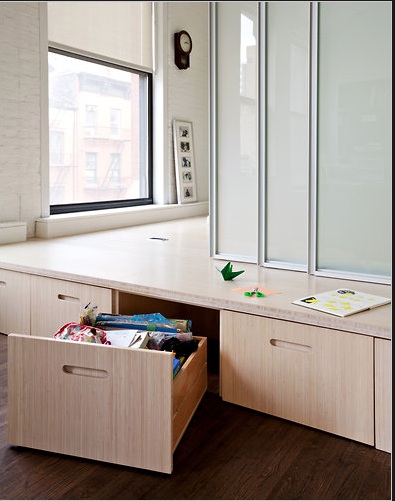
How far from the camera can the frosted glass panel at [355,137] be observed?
1999mm

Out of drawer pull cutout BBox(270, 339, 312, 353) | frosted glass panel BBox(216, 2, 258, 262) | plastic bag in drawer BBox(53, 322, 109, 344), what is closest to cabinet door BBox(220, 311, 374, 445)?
drawer pull cutout BBox(270, 339, 312, 353)

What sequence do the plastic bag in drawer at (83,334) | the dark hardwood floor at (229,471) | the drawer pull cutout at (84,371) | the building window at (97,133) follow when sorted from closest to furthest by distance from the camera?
the dark hardwood floor at (229,471) → the drawer pull cutout at (84,371) → the plastic bag in drawer at (83,334) → the building window at (97,133)

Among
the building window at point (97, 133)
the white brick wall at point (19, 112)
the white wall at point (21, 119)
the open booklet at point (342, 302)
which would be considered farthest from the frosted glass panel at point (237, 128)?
the building window at point (97, 133)

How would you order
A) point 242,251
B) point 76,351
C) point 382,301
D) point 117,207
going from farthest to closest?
point 117,207, point 242,251, point 382,301, point 76,351

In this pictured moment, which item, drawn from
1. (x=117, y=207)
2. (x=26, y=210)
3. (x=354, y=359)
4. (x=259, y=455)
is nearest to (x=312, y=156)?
(x=354, y=359)

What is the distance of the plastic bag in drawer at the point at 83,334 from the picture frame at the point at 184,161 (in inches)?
128

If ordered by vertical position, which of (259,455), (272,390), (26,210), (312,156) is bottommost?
(259,455)

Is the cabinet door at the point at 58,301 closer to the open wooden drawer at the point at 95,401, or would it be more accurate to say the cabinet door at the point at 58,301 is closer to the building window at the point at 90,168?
the open wooden drawer at the point at 95,401

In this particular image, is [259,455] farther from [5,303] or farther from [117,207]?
[117,207]

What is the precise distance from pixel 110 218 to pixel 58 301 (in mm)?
1693

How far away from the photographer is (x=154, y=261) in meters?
2.64

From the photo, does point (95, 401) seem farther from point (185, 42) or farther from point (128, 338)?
point (185, 42)

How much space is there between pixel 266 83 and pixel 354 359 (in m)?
1.24

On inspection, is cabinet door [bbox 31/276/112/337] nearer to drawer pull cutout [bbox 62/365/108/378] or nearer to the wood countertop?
the wood countertop
